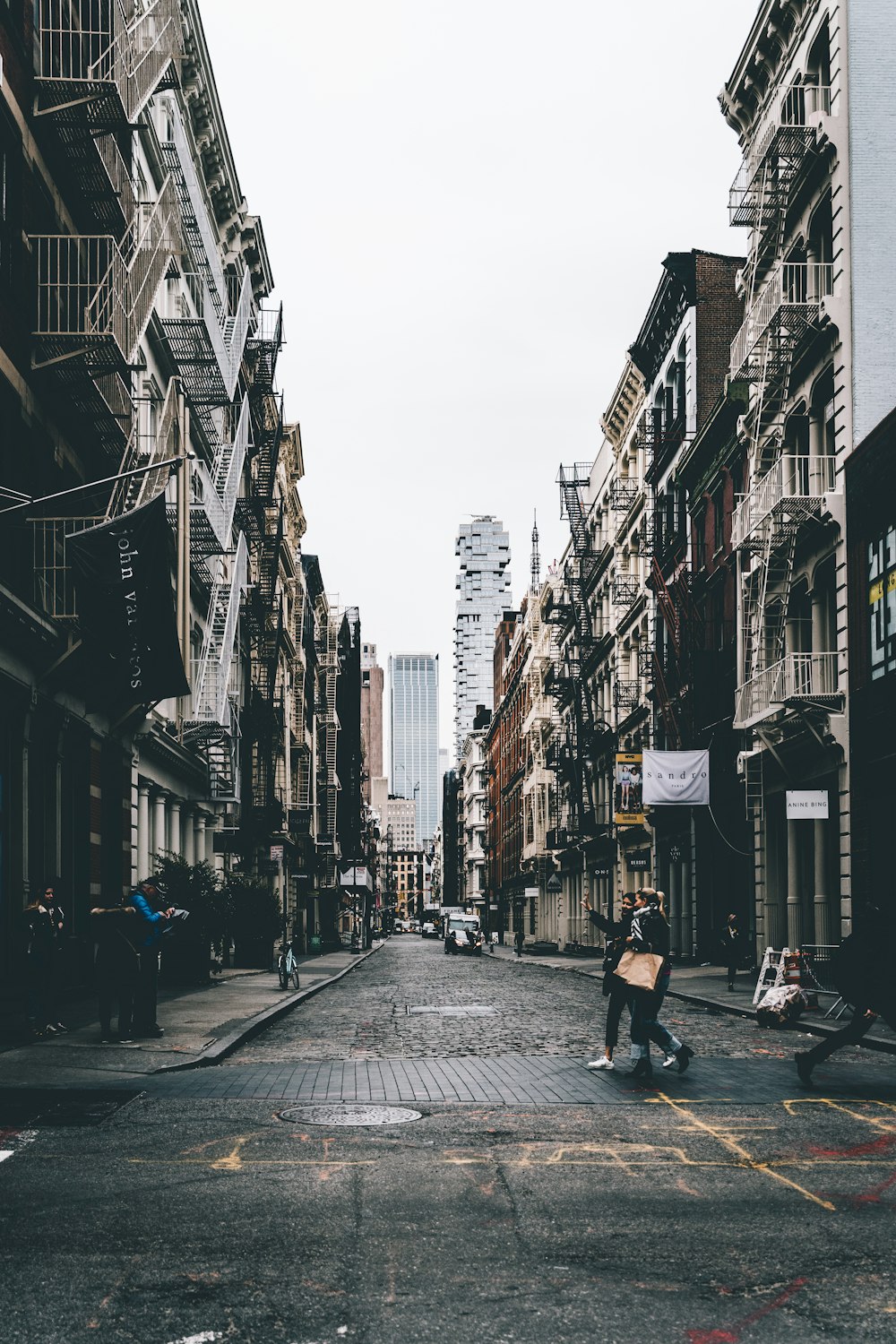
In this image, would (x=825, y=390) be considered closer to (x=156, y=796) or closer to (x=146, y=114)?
(x=146, y=114)

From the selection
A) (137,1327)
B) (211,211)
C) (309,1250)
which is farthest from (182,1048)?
→ (211,211)

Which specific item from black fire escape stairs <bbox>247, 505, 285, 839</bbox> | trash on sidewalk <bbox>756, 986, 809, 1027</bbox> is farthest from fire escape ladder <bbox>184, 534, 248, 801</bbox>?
trash on sidewalk <bbox>756, 986, 809, 1027</bbox>

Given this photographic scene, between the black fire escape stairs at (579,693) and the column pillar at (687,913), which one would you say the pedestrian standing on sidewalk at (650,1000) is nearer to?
the column pillar at (687,913)

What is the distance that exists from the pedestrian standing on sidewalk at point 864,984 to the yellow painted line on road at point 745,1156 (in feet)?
5.74

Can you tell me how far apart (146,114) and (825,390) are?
1420 centimetres

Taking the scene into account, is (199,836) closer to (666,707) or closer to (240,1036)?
(666,707)

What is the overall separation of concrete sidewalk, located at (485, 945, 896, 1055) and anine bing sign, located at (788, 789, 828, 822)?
311 centimetres

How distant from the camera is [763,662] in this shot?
31.7m

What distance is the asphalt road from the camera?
19.6 ft

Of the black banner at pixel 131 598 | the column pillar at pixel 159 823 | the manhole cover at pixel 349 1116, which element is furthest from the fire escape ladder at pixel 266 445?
the manhole cover at pixel 349 1116

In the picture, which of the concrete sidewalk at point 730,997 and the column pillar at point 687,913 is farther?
the column pillar at point 687,913

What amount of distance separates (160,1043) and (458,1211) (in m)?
8.98

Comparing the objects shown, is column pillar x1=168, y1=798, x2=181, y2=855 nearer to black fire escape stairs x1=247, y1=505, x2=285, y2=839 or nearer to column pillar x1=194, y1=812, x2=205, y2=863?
column pillar x1=194, y1=812, x2=205, y2=863

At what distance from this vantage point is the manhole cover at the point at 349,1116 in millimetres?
11164
